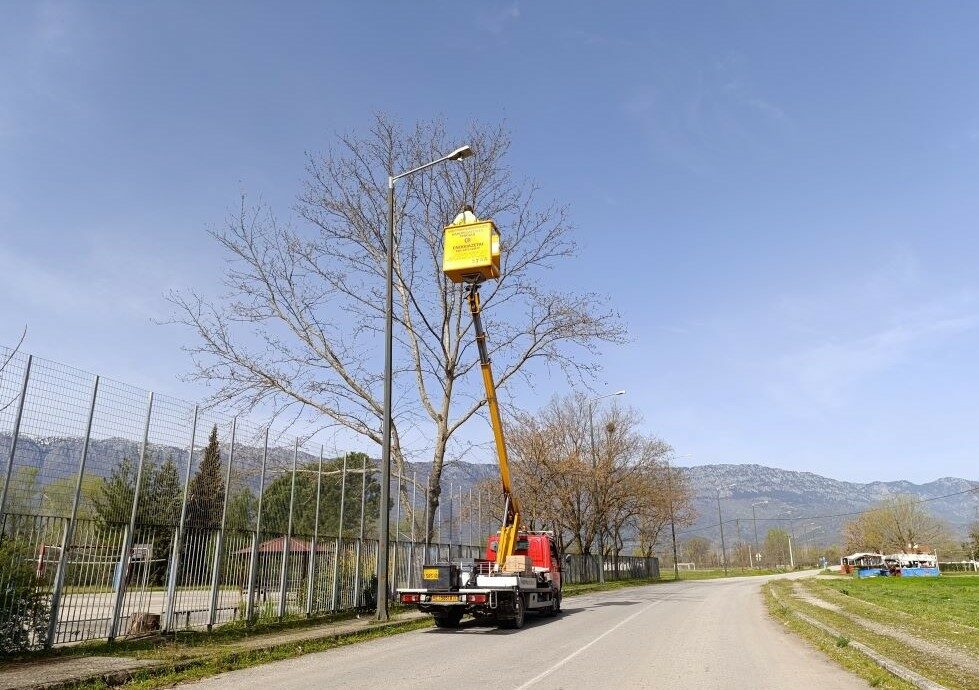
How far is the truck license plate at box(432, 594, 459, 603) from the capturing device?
15.6m

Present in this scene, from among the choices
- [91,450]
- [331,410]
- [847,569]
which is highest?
[331,410]

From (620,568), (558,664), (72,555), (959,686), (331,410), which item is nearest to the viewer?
(959,686)

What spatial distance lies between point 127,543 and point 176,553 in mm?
1314

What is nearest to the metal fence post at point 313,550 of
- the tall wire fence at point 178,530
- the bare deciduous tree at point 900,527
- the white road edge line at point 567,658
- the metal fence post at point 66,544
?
the tall wire fence at point 178,530

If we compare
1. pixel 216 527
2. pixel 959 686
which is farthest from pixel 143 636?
pixel 959 686

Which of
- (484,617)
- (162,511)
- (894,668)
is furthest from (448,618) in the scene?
(894,668)

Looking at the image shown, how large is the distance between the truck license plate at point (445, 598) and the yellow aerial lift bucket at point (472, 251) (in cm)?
747

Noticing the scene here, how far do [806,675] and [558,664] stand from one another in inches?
137

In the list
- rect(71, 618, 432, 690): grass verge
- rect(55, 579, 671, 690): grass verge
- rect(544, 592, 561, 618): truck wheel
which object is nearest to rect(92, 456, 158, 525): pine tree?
rect(55, 579, 671, 690): grass verge

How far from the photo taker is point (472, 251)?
16.1 metres

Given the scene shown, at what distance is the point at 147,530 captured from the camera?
1319cm

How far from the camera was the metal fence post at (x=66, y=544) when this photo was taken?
1100 cm

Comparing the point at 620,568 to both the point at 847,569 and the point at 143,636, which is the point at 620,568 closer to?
the point at 847,569

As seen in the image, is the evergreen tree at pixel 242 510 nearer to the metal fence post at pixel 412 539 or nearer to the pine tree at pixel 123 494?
the pine tree at pixel 123 494
